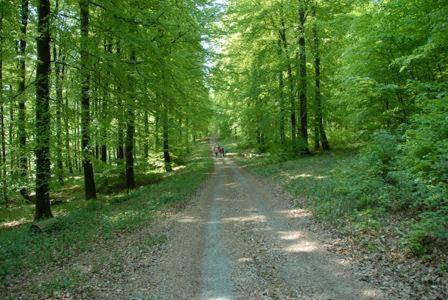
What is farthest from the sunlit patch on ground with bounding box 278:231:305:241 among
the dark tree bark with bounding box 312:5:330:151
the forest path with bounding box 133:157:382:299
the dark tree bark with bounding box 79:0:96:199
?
the dark tree bark with bounding box 312:5:330:151

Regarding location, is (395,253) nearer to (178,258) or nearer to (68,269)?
(178,258)

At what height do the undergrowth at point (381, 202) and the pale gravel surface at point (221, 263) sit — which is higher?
the undergrowth at point (381, 202)

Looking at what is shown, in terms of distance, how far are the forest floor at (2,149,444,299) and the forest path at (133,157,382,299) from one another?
0.02 meters

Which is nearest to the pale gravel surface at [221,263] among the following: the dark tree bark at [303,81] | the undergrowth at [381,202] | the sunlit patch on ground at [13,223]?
the undergrowth at [381,202]

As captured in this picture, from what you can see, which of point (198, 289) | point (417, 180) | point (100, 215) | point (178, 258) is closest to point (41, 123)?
point (100, 215)

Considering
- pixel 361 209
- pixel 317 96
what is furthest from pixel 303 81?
pixel 361 209

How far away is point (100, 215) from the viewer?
1423 cm

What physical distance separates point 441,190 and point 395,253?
190 cm

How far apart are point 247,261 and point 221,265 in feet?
2.21

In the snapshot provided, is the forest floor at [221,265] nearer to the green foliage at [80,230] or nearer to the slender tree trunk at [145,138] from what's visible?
the green foliage at [80,230]

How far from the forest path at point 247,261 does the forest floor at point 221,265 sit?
19 mm

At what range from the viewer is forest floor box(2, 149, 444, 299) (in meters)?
6.96

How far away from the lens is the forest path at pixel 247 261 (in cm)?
692

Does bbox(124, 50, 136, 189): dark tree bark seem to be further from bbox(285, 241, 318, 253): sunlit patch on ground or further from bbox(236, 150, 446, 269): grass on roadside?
bbox(285, 241, 318, 253): sunlit patch on ground
